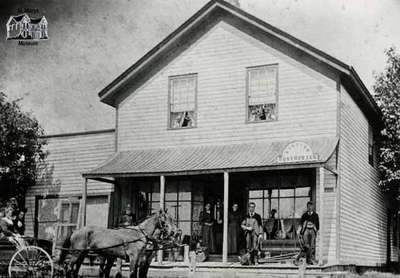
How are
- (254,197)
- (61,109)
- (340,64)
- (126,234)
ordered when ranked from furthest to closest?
(61,109)
(254,197)
(340,64)
(126,234)

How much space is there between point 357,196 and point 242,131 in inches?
165

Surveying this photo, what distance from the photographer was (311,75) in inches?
717

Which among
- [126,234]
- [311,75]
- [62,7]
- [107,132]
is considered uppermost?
[62,7]

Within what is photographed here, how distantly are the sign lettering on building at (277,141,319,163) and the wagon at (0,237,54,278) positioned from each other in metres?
6.57

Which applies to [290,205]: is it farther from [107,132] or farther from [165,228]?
[107,132]

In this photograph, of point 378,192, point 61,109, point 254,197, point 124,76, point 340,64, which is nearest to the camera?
point 340,64

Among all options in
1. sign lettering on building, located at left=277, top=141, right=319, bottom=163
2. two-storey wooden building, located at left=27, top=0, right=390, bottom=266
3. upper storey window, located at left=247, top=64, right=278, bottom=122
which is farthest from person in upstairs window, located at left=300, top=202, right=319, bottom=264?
upper storey window, located at left=247, top=64, right=278, bottom=122

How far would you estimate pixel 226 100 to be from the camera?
19.3m

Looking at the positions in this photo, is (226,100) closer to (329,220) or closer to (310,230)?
(329,220)

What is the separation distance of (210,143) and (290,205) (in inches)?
120

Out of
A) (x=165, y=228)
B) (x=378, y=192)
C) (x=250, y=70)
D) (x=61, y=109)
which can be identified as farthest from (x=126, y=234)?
(x=61, y=109)

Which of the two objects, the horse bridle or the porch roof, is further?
the porch roof

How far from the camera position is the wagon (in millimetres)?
13469

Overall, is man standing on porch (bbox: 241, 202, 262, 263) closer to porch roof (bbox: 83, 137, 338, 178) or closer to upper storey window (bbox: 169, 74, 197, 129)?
porch roof (bbox: 83, 137, 338, 178)
